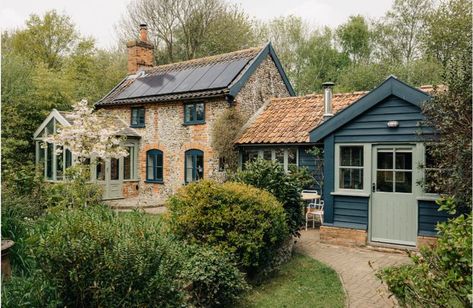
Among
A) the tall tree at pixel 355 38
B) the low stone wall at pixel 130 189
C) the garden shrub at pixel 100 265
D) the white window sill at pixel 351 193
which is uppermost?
the tall tree at pixel 355 38

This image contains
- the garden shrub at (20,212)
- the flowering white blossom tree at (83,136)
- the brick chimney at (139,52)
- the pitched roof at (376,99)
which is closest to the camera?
the garden shrub at (20,212)

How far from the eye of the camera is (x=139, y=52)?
23.0 metres

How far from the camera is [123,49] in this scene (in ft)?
112

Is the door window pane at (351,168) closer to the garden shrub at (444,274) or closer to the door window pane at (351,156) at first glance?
the door window pane at (351,156)

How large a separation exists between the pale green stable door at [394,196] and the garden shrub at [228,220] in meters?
3.57

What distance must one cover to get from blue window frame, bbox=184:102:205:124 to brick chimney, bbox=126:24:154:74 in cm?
682

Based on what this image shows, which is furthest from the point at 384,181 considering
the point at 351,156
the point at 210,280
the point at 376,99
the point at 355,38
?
the point at 355,38

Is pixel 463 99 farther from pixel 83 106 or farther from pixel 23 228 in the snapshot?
pixel 83 106

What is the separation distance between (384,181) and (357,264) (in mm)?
2418

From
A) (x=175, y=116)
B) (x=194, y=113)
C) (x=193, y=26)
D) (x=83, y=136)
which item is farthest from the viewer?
(x=193, y=26)

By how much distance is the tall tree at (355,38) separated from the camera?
34250 mm

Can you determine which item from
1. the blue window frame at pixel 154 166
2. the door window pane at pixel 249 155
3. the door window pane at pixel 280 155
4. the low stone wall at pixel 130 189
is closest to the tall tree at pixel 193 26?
the blue window frame at pixel 154 166

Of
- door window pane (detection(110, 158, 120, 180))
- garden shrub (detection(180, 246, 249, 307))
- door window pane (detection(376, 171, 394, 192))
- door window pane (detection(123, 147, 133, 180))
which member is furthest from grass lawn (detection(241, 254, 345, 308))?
door window pane (detection(123, 147, 133, 180))

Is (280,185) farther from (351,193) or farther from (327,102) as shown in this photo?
Answer: (327,102)
